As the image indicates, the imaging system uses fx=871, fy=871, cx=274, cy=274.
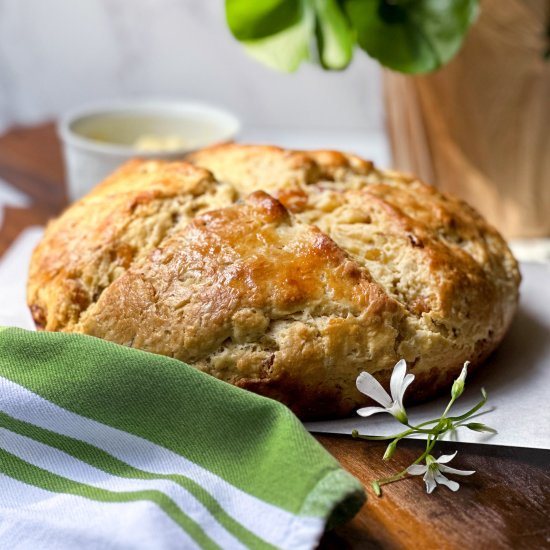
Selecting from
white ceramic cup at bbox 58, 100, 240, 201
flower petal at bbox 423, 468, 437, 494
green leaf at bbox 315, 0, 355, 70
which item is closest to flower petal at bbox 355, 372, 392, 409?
flower petal at bbox 423, 468, 437, 494

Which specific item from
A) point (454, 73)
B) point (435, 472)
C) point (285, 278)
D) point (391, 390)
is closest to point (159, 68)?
point (454, 73)

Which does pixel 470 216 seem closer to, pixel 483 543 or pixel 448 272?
pixel 448 272

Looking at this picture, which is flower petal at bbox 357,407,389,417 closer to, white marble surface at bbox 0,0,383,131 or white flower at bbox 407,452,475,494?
white flower at bbox 407,452,475,494

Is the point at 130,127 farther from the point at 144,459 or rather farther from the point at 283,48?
the point at 144,459

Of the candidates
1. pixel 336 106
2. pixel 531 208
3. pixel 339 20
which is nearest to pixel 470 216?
pixel 339 20

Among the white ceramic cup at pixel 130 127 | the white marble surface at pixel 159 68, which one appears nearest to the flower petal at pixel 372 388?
the white ceramic cup at pixel 130 127

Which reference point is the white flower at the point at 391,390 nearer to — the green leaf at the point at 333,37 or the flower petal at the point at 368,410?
the flower petal at the point at 368,410
